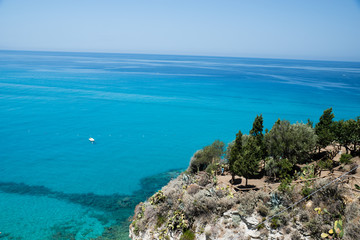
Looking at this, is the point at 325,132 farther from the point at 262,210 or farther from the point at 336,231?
the point at 336,231

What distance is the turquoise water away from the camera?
960 inches

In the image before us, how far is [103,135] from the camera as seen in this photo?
48.0 m

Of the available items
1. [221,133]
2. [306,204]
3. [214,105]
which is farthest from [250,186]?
[214,105]

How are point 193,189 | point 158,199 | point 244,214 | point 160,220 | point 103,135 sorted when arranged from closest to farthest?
point 244,214
point 160,220
point 193,189
point 158,199
point 103,135

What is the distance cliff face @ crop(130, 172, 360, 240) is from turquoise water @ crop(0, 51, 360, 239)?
5.55 meters

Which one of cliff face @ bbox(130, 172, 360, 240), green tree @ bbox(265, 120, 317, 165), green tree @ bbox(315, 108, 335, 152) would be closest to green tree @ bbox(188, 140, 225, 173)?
green tree @ bbox(265, 120, 317, 165)

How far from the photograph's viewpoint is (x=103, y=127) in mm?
52094

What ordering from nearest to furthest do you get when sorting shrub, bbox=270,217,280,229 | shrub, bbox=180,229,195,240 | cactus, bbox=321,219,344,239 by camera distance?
cactus, bbox=321,219,344,239 → shrub, bbox=270,217,280,229 → shrub, bbox=180,229,195,240

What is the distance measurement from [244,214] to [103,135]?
1518 inches

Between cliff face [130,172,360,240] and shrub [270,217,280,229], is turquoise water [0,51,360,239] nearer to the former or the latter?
cliff face [130,172,360,240]

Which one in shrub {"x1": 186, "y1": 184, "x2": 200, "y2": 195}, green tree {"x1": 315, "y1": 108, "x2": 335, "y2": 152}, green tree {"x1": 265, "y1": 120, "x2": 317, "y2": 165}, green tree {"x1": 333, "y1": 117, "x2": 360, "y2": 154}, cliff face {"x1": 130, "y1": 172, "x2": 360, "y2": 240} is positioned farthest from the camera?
green tree {"x1": 315, "y1": 108, "x2": 335, "y2": 152}

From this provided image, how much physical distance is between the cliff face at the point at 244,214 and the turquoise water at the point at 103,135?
555cm

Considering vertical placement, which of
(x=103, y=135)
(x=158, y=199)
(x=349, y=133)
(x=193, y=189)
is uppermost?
(x=349, y=133)

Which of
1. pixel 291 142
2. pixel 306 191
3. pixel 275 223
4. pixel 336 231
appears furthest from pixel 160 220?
pixel 291 142
